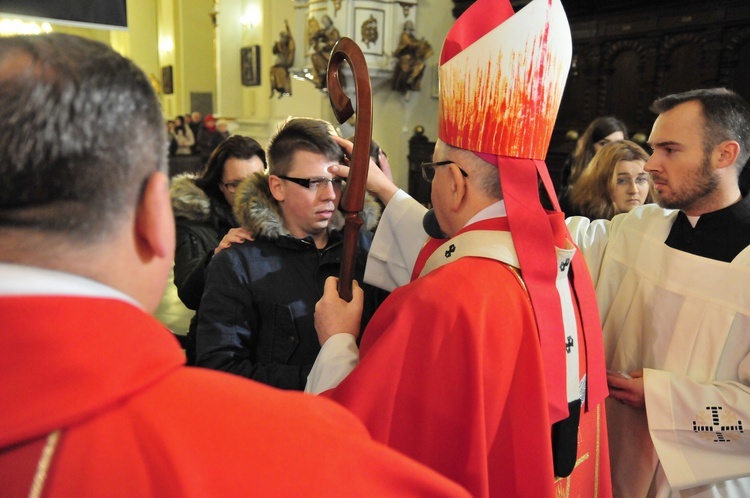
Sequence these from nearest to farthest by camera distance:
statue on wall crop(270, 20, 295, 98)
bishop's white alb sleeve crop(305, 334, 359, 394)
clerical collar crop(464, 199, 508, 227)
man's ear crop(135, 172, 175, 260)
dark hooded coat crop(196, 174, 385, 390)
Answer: man's ear crop(135, 172, 175, 260) → bishop's white alb sleeve crop(305, 334, 359, 394) → clerical collar crop(464, 199, 508, 227) → dark hooded coat crop(196, 174, 385, 390) → statue on wall crop(270, 20, 295, 98)

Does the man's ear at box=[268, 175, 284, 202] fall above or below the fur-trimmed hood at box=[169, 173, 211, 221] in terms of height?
above

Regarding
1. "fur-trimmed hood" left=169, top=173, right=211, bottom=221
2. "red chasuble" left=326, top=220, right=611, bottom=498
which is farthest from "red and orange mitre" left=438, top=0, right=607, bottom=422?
"fur-trimmed hood" left=169, top=173, right=211, bottom=221

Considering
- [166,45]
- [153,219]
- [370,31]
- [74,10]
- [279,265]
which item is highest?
[166,45]

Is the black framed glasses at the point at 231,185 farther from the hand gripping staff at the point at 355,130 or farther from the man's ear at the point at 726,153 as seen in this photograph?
the man's ear at the point at 726,153

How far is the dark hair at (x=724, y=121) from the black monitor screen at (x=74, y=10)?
2.18m

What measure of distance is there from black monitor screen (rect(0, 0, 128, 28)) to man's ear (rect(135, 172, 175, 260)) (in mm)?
1673

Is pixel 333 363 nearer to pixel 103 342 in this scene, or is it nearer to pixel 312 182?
pixel 312 182

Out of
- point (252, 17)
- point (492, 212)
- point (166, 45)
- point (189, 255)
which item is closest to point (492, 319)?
point (492, 212)

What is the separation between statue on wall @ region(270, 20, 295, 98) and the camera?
11797mm

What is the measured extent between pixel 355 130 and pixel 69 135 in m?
1.01

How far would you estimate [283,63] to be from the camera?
39.5 ft

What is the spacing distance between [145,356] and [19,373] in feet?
0.40

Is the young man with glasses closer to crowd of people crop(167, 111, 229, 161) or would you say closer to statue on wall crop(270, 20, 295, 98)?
statue on wall crop(270, 20, 295, 98)

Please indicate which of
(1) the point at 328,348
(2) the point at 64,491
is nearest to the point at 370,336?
(1) the point at 328,348
